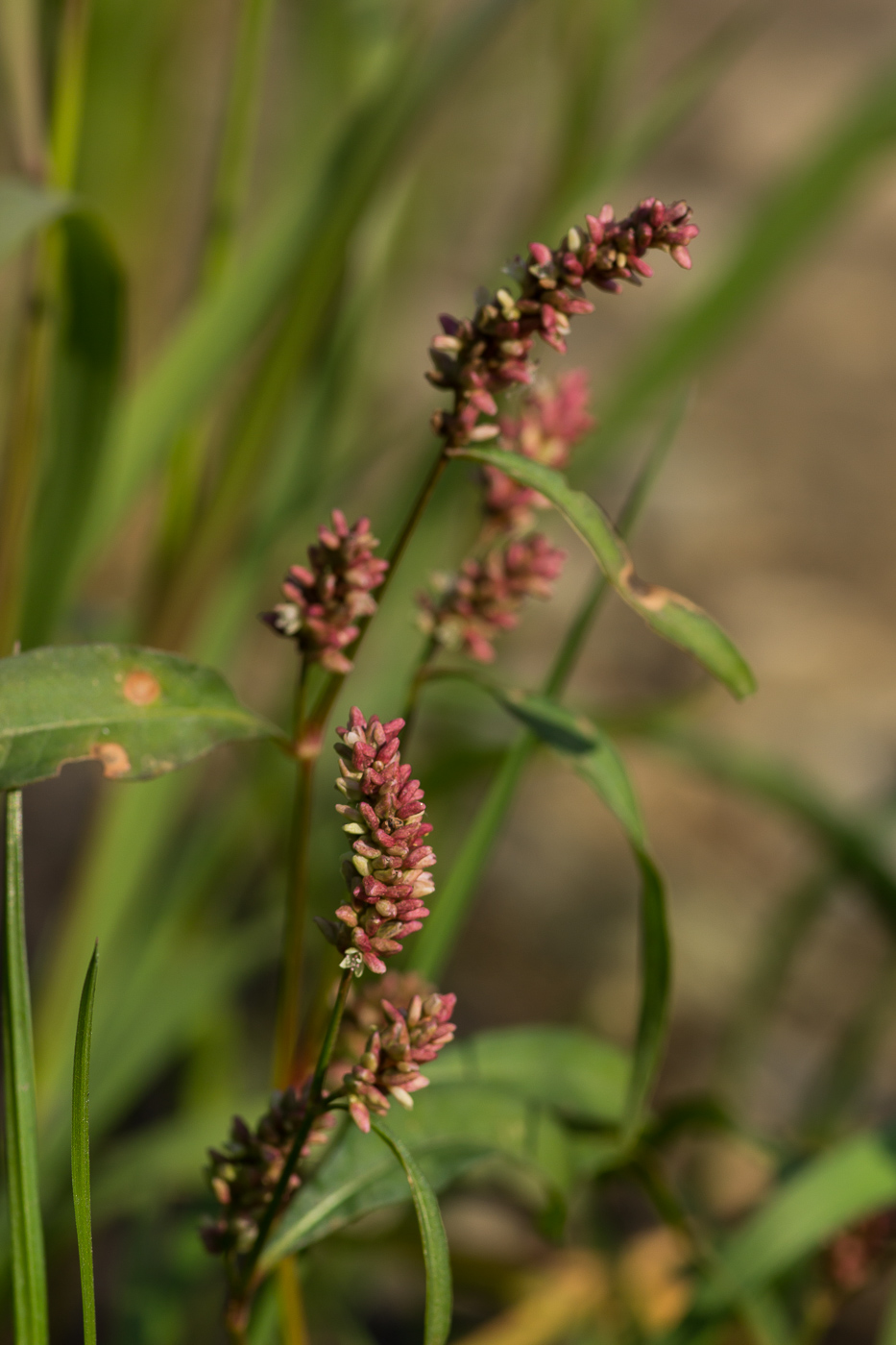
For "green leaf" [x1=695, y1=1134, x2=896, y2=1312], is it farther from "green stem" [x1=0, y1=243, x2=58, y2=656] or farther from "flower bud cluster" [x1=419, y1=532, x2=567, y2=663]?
"green stem" [x1=0, y1=243, x2=58, y2=656]

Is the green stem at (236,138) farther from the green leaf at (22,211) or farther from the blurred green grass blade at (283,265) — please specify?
the green leaf at (22,211)

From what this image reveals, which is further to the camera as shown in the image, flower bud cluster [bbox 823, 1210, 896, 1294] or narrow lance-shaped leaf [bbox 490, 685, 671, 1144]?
flower bud cluster [bbox 823, 1210, 896, 1294]

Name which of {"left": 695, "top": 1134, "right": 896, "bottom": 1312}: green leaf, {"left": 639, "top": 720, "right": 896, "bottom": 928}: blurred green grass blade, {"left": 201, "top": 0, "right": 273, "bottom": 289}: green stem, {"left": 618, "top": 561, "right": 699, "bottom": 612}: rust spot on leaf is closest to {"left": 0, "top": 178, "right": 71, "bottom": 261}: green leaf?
{"left": 201, "top": 0, "right": 273, "bottom": 289}: green stem

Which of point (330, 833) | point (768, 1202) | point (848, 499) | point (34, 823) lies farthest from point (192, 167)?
point (768, 1202)

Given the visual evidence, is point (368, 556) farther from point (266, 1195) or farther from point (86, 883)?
point (86, 883)

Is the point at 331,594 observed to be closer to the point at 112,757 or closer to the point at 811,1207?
the point at 112,757

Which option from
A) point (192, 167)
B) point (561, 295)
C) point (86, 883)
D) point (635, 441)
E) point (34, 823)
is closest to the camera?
point (561, 295)
